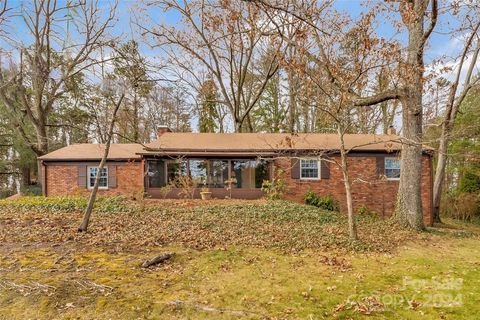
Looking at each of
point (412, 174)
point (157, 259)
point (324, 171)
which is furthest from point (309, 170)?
point (157, 259)

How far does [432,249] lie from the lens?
710cm

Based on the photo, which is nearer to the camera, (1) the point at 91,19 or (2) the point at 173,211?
(2) the point at 173,211

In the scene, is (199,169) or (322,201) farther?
(199,169)

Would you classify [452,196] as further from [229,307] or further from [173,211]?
[229,307]

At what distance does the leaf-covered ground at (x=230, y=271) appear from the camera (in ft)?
12.5

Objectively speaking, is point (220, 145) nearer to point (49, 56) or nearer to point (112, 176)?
point (112, 176)

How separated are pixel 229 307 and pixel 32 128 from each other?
21.4m

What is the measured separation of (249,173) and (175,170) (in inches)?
149

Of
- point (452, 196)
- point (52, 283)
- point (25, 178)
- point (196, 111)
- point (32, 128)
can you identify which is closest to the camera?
point (52, 283)

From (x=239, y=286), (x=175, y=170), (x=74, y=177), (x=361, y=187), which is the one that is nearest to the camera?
(x=239, y=286)

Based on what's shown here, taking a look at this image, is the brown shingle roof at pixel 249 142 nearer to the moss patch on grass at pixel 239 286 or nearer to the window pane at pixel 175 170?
the window pane at pixel 175 170

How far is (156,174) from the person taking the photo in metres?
14.8

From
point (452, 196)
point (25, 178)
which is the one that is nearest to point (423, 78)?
point (452, 196)

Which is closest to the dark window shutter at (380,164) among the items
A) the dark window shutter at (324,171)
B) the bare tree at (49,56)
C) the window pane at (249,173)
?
the dark window shutter at (324,171)
